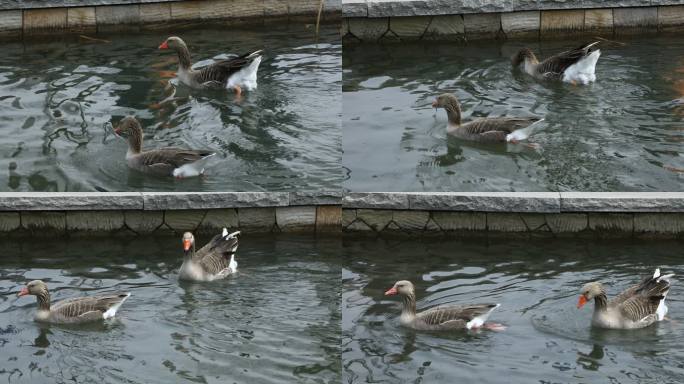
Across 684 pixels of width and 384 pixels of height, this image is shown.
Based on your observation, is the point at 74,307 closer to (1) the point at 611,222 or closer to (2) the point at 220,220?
(2) the point at 220,220

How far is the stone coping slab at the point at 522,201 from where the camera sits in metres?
10.3

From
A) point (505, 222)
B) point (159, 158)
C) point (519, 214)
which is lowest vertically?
point (505, 222)

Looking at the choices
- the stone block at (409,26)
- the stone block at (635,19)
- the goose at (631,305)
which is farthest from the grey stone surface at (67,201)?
the stone block at (635,19)

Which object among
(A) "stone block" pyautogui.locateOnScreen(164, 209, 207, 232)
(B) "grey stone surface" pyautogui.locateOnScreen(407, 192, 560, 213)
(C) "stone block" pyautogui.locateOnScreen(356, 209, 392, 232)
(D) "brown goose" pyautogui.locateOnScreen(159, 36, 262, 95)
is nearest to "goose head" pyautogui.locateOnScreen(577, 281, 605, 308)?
(B) "grey stone surface" pyautogui.locateOnScreen(407, 192, 560, 213)

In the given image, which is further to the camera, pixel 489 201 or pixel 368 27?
pixel 368 27

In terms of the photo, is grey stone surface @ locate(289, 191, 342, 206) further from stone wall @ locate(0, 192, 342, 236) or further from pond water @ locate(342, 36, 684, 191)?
pond water @ locate(342, 36, 684, 191)

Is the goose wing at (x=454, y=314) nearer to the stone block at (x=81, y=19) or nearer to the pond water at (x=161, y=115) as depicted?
the pond water at (x=161, y=115)

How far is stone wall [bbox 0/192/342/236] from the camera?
11102mm

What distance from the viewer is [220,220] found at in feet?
38.5

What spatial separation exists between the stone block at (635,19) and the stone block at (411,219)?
4.66 meters

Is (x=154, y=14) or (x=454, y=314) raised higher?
(x=154, y=14)

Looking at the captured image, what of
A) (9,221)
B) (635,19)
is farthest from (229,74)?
(635,19)

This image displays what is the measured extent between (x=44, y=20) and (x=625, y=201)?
28.1 feet

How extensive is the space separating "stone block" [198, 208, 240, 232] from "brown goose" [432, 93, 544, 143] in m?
2.67
